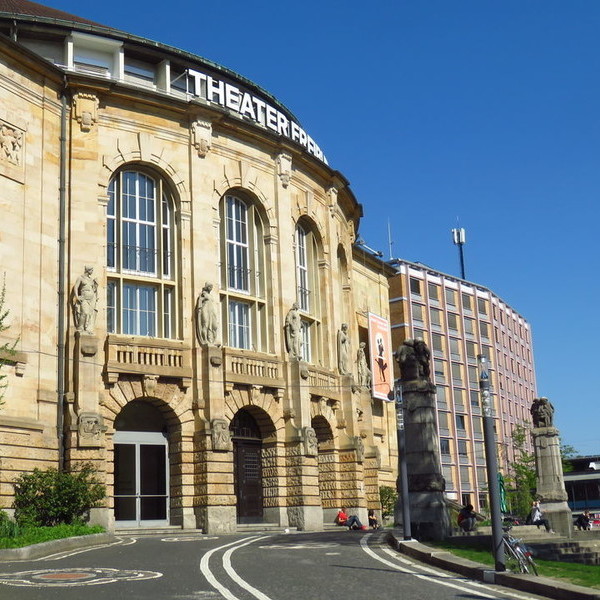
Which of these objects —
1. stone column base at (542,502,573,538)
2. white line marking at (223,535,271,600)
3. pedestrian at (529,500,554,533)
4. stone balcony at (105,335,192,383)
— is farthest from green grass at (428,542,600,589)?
stone balcony at (105,335,192,383)

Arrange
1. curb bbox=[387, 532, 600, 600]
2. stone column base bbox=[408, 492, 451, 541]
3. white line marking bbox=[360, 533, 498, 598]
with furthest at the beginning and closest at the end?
stone column base bbox=[408, 492, 451, 541] → white line marking bbox=[360, 533, 498, 598] → curb bbox=[387, 532, 600, 600]

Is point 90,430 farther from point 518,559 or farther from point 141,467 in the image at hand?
point 518,559

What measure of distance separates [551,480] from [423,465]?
1187cm

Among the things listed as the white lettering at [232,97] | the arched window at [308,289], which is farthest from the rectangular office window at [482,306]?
the white lettering at [232,97]

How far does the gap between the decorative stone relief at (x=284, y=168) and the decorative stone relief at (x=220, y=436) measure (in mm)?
11730

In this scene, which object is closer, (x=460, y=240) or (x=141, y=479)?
(x=141, y=479)

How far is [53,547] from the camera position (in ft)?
72.2

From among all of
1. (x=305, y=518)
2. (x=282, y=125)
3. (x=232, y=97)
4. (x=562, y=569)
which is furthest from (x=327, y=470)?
(x=562, y=569)

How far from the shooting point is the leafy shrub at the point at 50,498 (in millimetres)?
28891

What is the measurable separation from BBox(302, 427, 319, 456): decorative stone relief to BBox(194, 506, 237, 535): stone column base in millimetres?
4658

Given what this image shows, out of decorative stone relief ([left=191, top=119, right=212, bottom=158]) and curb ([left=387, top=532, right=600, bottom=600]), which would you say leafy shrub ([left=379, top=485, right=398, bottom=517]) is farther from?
curb ([left=387, top=532, right=600, bottom=600])

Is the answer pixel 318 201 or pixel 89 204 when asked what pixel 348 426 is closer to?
pixel 318 201

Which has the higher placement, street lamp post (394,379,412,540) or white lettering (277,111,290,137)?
white lettering (277,111,290,137)

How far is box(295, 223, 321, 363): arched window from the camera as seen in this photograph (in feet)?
140
